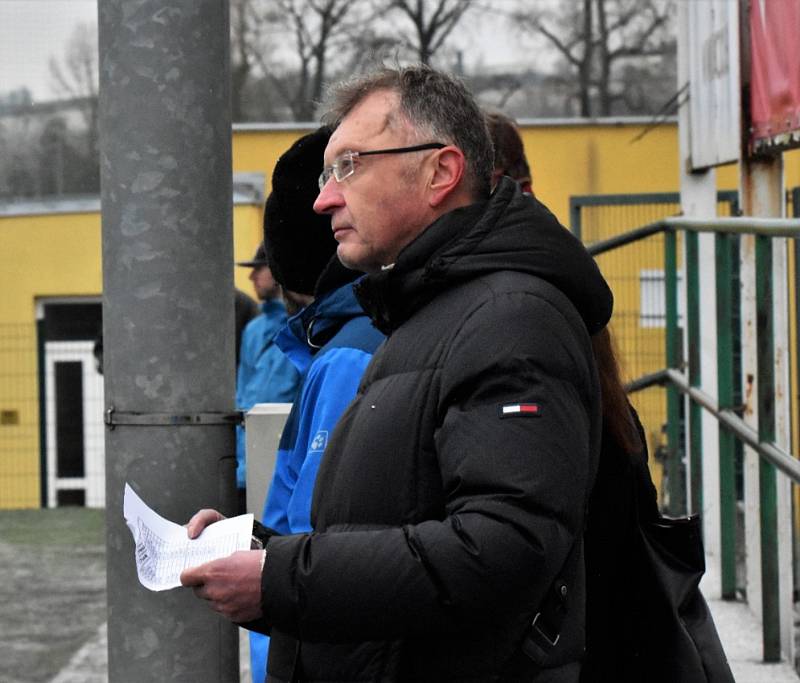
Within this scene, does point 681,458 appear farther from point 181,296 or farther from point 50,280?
point 50,280

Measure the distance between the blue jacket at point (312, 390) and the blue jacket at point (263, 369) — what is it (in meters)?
3.86

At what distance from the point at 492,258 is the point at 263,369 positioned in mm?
5364

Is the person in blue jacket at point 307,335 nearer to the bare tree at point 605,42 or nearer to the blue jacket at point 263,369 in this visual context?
the blue jacket at point 263,369

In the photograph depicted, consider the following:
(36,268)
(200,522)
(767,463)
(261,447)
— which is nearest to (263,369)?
(767,463)

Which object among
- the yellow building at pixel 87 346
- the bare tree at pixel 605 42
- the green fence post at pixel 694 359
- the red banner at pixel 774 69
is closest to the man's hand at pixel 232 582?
the red banner at pixel 774 69

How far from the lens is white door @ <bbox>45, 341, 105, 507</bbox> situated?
1762 centimetres

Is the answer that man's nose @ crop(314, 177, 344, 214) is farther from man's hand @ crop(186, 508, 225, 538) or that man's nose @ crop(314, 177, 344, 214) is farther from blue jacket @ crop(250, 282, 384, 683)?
man's hand @ crop(186, 508, 225, 538)

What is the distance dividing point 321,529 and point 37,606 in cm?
751

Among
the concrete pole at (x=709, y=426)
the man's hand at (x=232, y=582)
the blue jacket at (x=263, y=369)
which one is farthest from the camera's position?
the blue jacket at (x=263, y=369)

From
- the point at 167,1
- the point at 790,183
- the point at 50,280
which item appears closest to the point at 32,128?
the point at 50,280

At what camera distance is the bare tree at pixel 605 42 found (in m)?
18.9

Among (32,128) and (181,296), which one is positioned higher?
(32,128)

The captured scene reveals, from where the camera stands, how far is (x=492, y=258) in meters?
2.14

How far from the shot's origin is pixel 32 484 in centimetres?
1786
